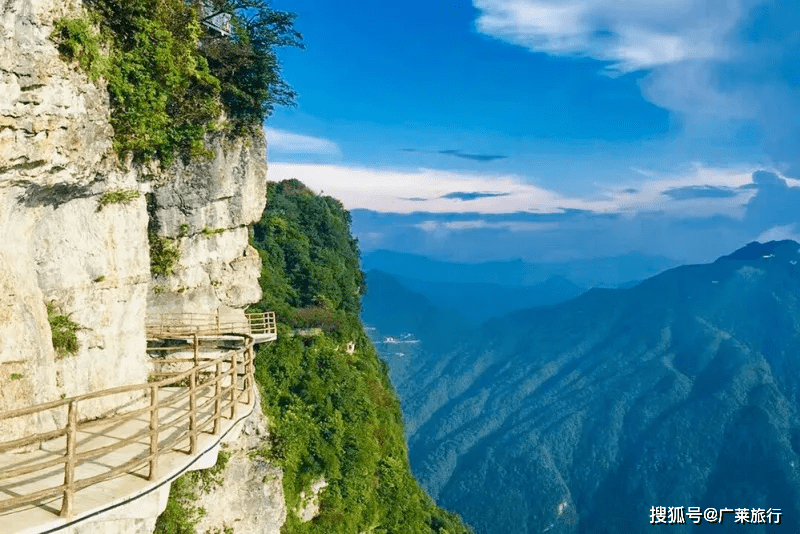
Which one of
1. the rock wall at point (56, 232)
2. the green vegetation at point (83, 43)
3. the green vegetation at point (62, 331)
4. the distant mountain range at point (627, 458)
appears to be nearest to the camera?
the rock wall at point (56, 232)

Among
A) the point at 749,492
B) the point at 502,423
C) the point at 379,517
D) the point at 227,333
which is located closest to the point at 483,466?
the point at 502,423

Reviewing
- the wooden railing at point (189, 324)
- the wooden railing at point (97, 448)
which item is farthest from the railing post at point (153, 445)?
the wooden railing at point (189, 324)

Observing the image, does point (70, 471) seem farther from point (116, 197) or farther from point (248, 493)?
point (248, 493)

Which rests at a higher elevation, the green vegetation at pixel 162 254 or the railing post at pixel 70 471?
the green vegetation at pixel 162 254

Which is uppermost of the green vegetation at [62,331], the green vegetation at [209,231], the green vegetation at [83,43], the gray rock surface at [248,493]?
the green vegetation at [83,43]

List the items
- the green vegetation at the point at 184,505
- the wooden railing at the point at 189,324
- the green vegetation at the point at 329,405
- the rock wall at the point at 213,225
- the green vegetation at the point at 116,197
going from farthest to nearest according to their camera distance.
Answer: the green vegetation at the point at 329,405 → the rock wall at the point at 213,225 → the wooden railing at the point at 189,324 → the green vegetation at the point at 184,505 → the green vegetation at the point at 116,197

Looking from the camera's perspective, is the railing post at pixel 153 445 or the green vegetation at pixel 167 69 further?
the green vegetation at pixel 167 69

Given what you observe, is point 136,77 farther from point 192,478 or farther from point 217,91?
point 192,478

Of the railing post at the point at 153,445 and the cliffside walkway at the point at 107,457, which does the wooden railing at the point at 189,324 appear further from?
the railing post at the point at 153,445
